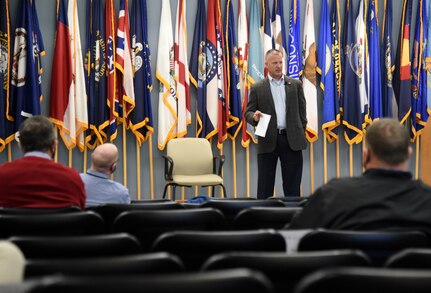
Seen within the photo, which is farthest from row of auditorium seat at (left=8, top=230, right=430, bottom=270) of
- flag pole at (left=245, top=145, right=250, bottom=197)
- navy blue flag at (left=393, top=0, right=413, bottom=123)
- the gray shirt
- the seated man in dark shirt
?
navy blue flag at (left=393, top=0, right=413, bottom=123)

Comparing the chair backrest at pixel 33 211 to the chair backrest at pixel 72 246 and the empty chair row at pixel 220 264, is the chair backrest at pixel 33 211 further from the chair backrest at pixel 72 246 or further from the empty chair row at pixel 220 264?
the empty chair row at pixel 220 264

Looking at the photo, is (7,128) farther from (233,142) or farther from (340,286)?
(340,286)

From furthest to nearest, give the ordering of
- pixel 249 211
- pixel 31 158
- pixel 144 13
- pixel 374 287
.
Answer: pixel 144 13 → pixel 31 158 → pixel 249 211 → pixel 374 287

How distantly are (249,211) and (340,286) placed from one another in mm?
1514

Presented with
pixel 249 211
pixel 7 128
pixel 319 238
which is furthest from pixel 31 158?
pixel 7 128

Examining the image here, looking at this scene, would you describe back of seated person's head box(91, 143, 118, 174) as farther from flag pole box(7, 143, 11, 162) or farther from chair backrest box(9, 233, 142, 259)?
flag pole box(7, 143, 11, 162)

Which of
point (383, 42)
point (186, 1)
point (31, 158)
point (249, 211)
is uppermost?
point (186, 1)

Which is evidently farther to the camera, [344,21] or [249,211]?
[344,21]

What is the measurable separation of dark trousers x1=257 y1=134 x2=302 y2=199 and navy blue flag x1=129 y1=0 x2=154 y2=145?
1.84 metres

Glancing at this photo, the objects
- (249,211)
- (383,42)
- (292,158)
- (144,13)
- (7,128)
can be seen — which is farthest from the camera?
(383,42)

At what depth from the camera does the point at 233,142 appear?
25.2ft

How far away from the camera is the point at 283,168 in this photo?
612cm

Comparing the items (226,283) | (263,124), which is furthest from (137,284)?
(263,124)

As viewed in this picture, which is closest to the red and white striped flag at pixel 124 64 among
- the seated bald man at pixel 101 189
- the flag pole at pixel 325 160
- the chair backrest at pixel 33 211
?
the flag pole at pixel 325 160
